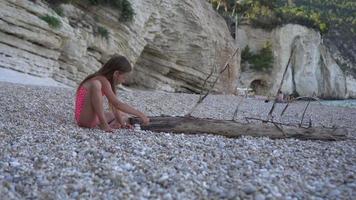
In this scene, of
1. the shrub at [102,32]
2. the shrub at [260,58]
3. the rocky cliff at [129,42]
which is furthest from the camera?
the shrub at [260,58]

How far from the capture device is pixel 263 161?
4.57m

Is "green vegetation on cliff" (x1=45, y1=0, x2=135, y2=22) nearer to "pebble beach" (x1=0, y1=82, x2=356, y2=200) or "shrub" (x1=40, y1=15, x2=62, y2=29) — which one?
"shrub" (x1=40, y1=15, x2=62, y2=29)

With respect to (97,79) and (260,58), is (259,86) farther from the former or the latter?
(97,79)

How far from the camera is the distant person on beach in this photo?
6.04 metres

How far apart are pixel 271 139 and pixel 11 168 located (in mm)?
3807

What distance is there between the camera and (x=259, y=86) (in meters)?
46.9

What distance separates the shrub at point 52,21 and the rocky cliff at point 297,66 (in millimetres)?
25216

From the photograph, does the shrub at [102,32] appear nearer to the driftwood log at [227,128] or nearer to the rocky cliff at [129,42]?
the rocky cliff at [129,42]

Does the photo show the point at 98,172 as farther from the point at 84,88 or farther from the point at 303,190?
the point at 84,88

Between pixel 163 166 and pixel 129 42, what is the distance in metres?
20.3

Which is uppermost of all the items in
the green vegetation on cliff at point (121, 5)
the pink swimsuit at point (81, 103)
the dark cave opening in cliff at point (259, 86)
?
the green vegetation on cliff at point (121, 5)

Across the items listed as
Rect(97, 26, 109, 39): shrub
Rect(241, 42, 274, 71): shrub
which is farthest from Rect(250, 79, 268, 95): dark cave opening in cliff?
Rect(97, 26, 109, 39): shrub

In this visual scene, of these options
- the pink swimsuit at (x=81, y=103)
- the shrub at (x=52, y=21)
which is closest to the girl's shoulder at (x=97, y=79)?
the pink swimsuit at (x=81, y=103)

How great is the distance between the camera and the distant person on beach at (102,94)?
6.04 metres
